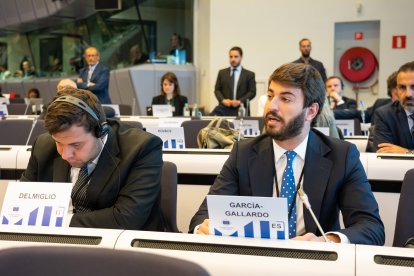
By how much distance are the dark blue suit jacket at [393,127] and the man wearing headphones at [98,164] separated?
6.88 feet

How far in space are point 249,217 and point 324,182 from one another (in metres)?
0.76

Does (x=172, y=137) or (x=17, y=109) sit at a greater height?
(x=172, y=137)

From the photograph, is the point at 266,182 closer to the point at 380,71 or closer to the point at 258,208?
the point at 258,208

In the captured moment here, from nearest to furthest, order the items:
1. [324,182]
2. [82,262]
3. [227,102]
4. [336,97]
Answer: [82,262] < [324,182] < [336,97] < [227,102]

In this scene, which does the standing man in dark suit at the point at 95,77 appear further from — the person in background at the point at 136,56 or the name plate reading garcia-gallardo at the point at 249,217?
the name plate reading garcia-gallardo at the point at 249,217

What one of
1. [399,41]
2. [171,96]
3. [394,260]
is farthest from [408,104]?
[399,41]

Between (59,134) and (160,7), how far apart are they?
11.2 meters

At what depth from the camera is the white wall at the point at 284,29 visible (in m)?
10.3

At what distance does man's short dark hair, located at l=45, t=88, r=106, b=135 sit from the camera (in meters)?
2.22

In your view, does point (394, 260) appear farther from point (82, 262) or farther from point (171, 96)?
point (171, 96)

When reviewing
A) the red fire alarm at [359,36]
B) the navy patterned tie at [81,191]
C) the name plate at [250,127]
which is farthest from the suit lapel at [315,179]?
the red fire alarm at [359,36]

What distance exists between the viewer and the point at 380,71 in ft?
34.2

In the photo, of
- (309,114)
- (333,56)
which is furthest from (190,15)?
(309,114)

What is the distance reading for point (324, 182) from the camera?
219cm
